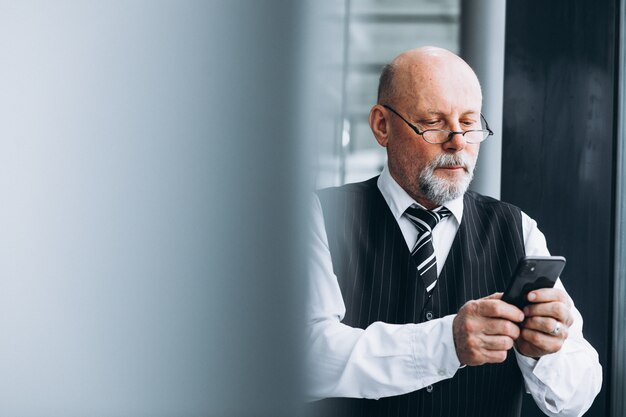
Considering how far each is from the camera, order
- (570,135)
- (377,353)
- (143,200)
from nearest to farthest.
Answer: (143,200), (377,353), (570,135)

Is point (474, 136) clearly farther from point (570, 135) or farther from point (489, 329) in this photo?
point (570, 135)

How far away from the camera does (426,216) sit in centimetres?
102

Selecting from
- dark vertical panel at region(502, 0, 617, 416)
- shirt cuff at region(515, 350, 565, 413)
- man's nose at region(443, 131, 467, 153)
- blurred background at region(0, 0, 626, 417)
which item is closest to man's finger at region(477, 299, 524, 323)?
shirt cuff at region(515, 350, 565, 413)

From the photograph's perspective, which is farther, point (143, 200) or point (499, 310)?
point (499, 310)

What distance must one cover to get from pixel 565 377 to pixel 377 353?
0.26 meters

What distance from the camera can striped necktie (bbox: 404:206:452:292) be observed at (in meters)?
0.97

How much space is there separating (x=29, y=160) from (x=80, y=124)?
0.02 meters

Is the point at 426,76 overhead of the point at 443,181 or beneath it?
overhead

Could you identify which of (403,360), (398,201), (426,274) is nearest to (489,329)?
(403,360)

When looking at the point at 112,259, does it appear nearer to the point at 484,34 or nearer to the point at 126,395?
the point at 126,395

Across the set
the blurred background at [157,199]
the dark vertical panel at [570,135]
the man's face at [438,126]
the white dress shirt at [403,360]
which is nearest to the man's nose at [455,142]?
the man's face at [438,126]

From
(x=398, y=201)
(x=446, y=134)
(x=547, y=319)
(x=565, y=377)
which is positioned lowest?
(x=565, y=377)

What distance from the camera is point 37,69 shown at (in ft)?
0.63

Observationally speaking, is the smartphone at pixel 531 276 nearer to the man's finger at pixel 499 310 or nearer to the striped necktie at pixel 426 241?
the man's finger at pixel 499 310
